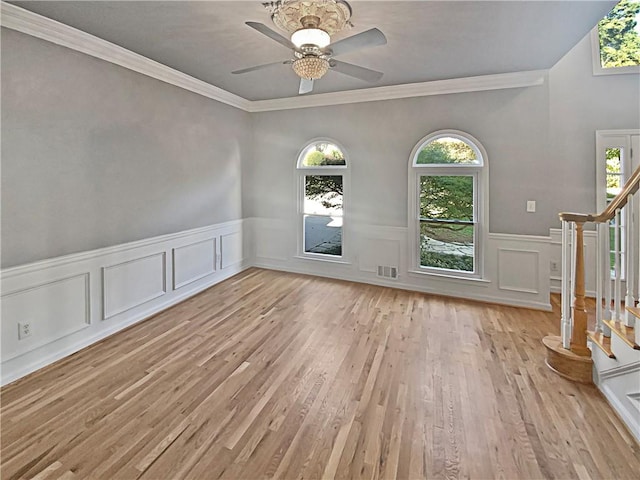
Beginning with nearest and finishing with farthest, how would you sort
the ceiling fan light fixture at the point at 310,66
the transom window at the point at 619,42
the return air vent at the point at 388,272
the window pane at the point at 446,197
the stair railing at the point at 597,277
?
the ceiling fan light fixture at the point at 310,66
the stair railing at the point at 597,277
the transom window at the point at 619,42
the window pane at the point at 446,197
the return air vent at the point at 388,272

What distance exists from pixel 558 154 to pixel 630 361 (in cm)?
327

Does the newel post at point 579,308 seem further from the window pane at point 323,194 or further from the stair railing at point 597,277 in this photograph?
the window pane at point 323,194

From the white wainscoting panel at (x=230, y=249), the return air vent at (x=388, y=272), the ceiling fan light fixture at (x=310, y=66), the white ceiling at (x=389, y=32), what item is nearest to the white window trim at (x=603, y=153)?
the white ceiling at (x=389, y=32)

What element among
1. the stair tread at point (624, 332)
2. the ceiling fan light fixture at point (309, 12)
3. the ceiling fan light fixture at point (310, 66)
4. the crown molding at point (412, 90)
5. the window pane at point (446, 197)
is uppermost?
the crown molding at point (412, 90)

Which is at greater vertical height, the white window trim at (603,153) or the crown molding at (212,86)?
the crown molding at (212,86)

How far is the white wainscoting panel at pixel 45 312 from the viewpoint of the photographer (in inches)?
101

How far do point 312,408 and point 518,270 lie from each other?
3287 mm

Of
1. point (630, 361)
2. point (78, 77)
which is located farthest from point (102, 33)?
point (630, 361)

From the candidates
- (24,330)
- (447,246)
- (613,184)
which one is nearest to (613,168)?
(613,184)

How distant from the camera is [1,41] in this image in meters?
2.48

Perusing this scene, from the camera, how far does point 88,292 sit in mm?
3135

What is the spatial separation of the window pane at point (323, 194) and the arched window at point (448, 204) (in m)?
1.16

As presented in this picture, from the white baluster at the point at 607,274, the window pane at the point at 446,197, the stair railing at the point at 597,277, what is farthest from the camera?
the window pane at the point at 446,197

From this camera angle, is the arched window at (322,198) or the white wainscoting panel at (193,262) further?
the arched window at (322,198)
